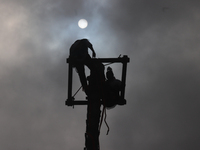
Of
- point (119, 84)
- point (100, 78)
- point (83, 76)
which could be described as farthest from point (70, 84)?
point (119, 84)

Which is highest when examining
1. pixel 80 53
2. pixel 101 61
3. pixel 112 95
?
pixel 80 53

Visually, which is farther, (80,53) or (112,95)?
(112,95)

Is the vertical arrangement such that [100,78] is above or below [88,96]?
above

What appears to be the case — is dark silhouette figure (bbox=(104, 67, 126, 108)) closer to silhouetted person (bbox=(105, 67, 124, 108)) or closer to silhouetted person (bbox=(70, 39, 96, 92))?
silhouetted person (bbox=(105, 67, 124, 108))

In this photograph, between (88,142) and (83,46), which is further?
(83,46)

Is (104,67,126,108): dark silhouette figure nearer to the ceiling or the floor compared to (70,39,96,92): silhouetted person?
nearer to the floor

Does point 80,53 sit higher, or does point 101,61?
point 80,53

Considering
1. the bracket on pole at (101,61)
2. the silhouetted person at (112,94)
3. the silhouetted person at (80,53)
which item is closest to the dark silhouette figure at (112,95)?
the silhouetted person at (112,94)

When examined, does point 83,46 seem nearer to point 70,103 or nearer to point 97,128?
point 70,103

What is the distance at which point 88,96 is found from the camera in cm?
879

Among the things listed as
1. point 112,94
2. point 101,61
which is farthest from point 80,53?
point 112,94

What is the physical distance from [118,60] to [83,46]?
1.32 meters

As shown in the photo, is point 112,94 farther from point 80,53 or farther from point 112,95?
point 80,53

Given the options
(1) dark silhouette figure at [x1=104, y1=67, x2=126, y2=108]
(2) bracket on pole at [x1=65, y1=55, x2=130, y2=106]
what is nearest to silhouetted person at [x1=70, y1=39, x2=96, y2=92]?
(2) bracket on pole at [x1=65, y1=55, x2=130, y2=106]
